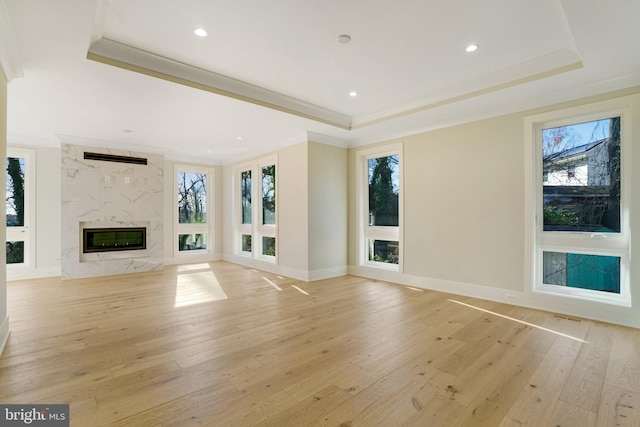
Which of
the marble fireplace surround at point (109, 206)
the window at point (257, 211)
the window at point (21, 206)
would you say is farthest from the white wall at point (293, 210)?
the window at point (21, 206)

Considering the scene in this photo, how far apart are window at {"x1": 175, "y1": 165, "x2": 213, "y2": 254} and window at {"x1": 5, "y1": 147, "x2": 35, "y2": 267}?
263cm

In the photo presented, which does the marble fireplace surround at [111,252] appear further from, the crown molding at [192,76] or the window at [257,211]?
the crown molding at [192,76]

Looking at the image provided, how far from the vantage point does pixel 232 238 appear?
784 centimetres

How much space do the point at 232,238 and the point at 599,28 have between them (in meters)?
7.31

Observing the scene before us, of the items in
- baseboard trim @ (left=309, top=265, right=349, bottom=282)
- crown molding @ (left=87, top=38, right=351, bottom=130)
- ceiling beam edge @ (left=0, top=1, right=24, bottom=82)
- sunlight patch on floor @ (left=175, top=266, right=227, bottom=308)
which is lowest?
→ sunlight patch on floor @ (left=175, top=266, right=227, bottom=308)

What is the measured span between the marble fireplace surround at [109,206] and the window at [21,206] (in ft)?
2.13

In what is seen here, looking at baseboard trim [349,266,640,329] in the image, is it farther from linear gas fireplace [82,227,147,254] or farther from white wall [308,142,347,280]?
linear gas fireplace [82,227,147,254]

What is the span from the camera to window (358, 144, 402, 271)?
5523 mm

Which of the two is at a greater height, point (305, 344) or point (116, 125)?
point (116, 125)

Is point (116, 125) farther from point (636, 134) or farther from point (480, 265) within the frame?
point (636, 134)

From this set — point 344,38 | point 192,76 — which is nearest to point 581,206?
point 344,38

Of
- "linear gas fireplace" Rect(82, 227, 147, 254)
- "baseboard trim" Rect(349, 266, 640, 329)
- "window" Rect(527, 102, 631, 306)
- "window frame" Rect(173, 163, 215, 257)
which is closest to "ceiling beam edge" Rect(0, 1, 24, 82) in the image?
"linear gas fireplace" Rect(82, 227, 147, 254)

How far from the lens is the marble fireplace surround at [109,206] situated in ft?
19.4

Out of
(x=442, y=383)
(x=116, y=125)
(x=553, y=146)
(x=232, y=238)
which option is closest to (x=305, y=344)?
(x=442, y=383)
